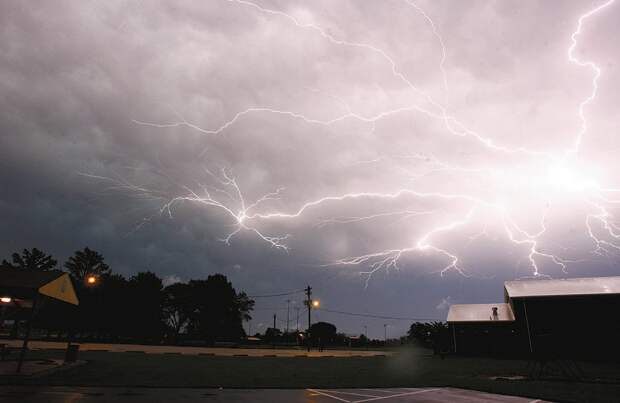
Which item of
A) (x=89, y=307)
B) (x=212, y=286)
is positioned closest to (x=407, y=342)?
(x=212, y=286)

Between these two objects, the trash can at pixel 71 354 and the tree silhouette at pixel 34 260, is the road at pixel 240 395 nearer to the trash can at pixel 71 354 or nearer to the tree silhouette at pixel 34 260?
the trash can at pixel 71 354

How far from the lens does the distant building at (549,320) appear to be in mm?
31391

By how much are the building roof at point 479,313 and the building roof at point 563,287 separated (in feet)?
8.92

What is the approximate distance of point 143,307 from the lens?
186 feet

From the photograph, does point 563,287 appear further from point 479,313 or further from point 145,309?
point 145,309

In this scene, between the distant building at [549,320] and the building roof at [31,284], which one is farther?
the distant building at [549,320]

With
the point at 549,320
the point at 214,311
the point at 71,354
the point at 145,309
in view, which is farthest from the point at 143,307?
the point at 549,320

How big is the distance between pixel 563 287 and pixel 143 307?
53.9 meters

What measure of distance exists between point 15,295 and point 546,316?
124 ft

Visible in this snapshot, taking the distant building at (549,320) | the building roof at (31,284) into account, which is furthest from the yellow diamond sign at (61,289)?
the distant building at (549,320)

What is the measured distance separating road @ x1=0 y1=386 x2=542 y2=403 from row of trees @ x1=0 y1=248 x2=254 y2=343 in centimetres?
4568

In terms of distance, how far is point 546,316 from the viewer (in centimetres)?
3338

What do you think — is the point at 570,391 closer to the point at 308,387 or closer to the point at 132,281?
the point at 308,387

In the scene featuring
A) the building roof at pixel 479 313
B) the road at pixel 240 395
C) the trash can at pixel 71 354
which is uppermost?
the building roof at pixel 479 313
